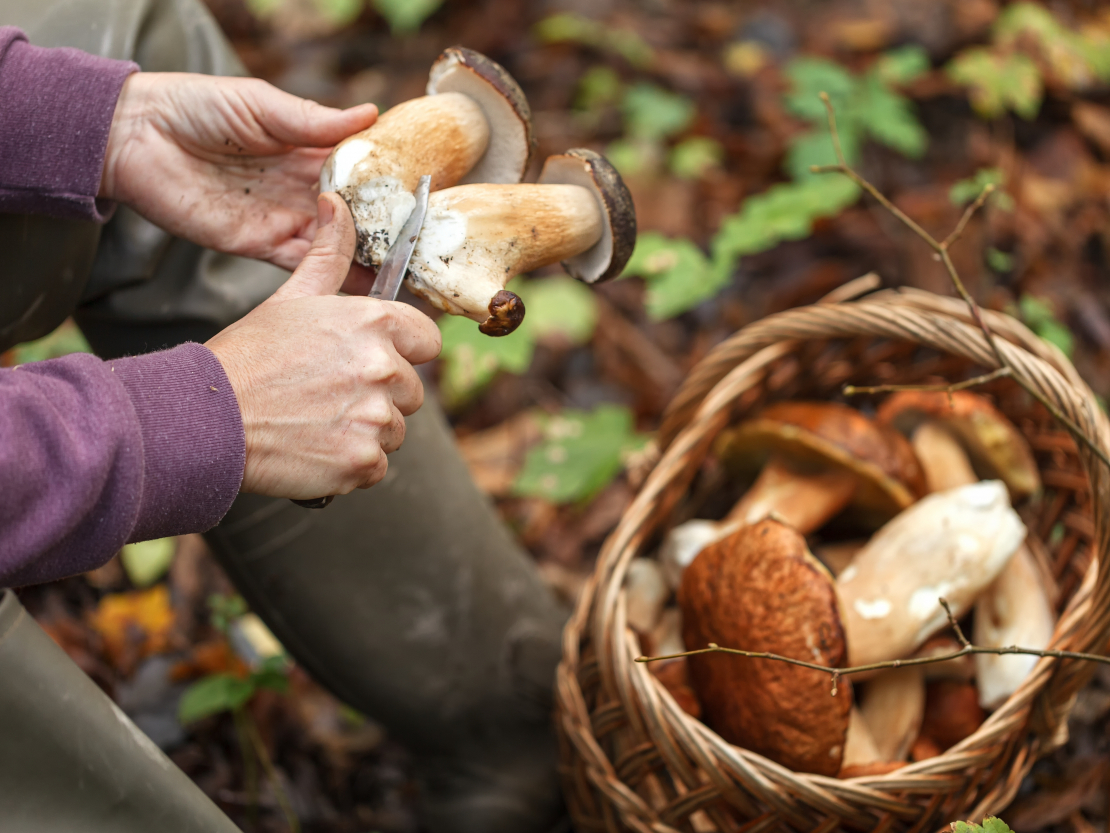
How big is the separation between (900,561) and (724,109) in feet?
6.65

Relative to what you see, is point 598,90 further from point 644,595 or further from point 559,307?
point 644,595

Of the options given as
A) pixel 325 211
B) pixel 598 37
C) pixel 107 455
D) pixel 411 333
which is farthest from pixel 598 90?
pixel 107 455

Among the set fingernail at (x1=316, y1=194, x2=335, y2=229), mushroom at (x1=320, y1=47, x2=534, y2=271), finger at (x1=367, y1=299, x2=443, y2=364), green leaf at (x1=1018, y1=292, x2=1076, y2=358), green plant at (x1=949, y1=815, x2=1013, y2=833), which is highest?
mushroom at (x1=320, y1=47, x2=534, y2=271)

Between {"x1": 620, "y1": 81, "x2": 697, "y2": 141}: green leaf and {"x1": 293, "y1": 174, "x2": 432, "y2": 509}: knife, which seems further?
{"x1": 620, "y1": 81, "x2": 697, "y2": 141}: green leaf

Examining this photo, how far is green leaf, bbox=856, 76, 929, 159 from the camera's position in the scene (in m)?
2.26

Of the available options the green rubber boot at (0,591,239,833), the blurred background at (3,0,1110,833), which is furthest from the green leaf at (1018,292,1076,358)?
the green rubber boot at (0,591,239,833)

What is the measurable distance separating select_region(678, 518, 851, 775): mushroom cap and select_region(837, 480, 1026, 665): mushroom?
0.17 metres

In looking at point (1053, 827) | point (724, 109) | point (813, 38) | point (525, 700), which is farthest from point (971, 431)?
point (813, 38)

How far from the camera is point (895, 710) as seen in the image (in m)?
1.29

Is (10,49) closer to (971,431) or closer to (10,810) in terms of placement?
(10,810)

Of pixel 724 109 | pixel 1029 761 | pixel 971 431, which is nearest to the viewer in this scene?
pixel 1029 761

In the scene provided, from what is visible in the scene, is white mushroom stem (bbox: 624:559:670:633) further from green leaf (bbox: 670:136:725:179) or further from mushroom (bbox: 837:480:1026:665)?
green leaf (bbox: 670:136:725:179)

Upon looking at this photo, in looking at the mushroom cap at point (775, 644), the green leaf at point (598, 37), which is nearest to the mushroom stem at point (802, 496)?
the mushroom cap at point (775, 644)

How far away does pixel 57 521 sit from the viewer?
0.72 meters
